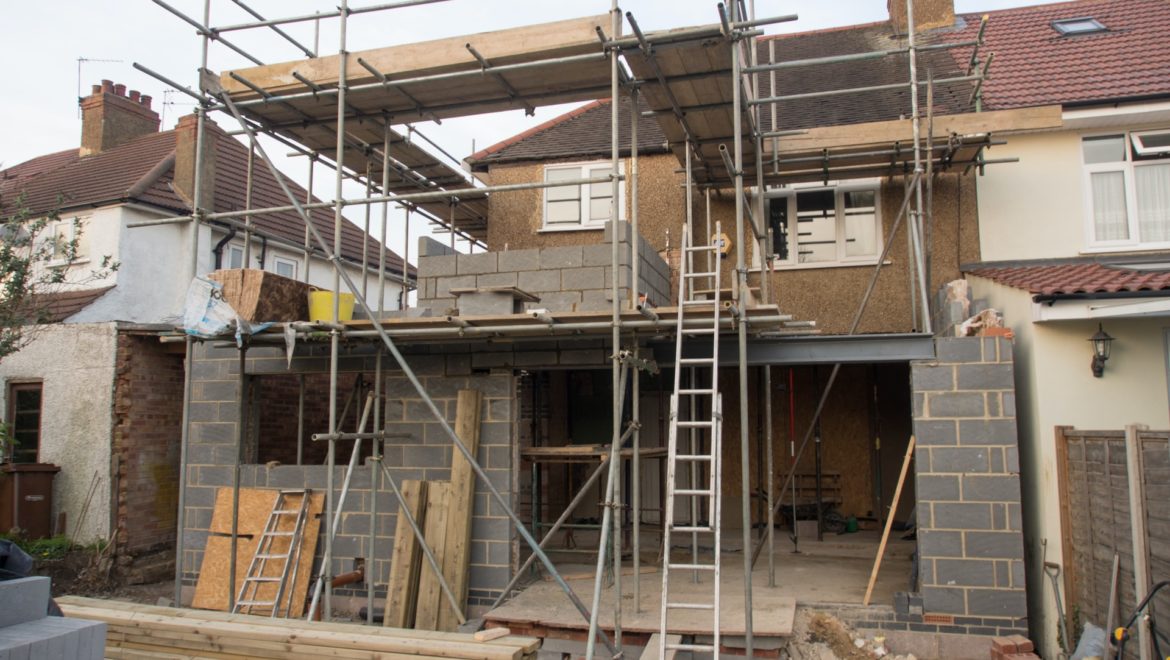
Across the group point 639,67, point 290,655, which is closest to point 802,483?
point 639,67

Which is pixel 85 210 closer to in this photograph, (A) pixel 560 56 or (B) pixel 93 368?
(B) pixel 93 368

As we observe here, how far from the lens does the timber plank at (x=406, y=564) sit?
8438 millimetres

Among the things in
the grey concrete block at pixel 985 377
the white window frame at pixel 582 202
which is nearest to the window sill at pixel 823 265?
the white window frame at pixel 582 202

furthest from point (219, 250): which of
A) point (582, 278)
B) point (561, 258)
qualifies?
point (582, 278)

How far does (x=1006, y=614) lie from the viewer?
761 centimetres

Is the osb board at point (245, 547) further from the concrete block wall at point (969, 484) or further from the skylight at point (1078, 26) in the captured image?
the skylight at point (1078, 26)

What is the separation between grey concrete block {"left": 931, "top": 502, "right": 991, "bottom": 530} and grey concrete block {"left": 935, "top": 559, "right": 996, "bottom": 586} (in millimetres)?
308

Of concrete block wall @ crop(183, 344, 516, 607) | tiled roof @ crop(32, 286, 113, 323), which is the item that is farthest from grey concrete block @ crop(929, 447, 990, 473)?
tiled roof @ crop(32, 286, 113, 323)

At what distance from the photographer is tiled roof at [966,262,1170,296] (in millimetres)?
7516

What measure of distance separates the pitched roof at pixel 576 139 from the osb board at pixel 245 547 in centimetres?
605

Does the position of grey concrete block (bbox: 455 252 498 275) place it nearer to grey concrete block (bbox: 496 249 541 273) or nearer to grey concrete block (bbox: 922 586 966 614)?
grey concrete block (bbox: 496 249 541 273)

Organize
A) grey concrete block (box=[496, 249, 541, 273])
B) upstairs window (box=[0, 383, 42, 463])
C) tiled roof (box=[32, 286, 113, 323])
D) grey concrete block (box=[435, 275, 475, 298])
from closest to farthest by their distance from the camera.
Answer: grey concrete block (box=[496, 249, 541, 273]) < grey concrete block (box=[435, 275, 475, 298]) < upstairs window (box=[0, 383, 42, 463]) < tiled roof (box=[32, 286, 113, 323])

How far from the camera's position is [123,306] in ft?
43.0

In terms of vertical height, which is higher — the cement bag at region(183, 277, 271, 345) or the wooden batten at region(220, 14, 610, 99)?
the wooden batten at region(220, 14, 610, 99)
